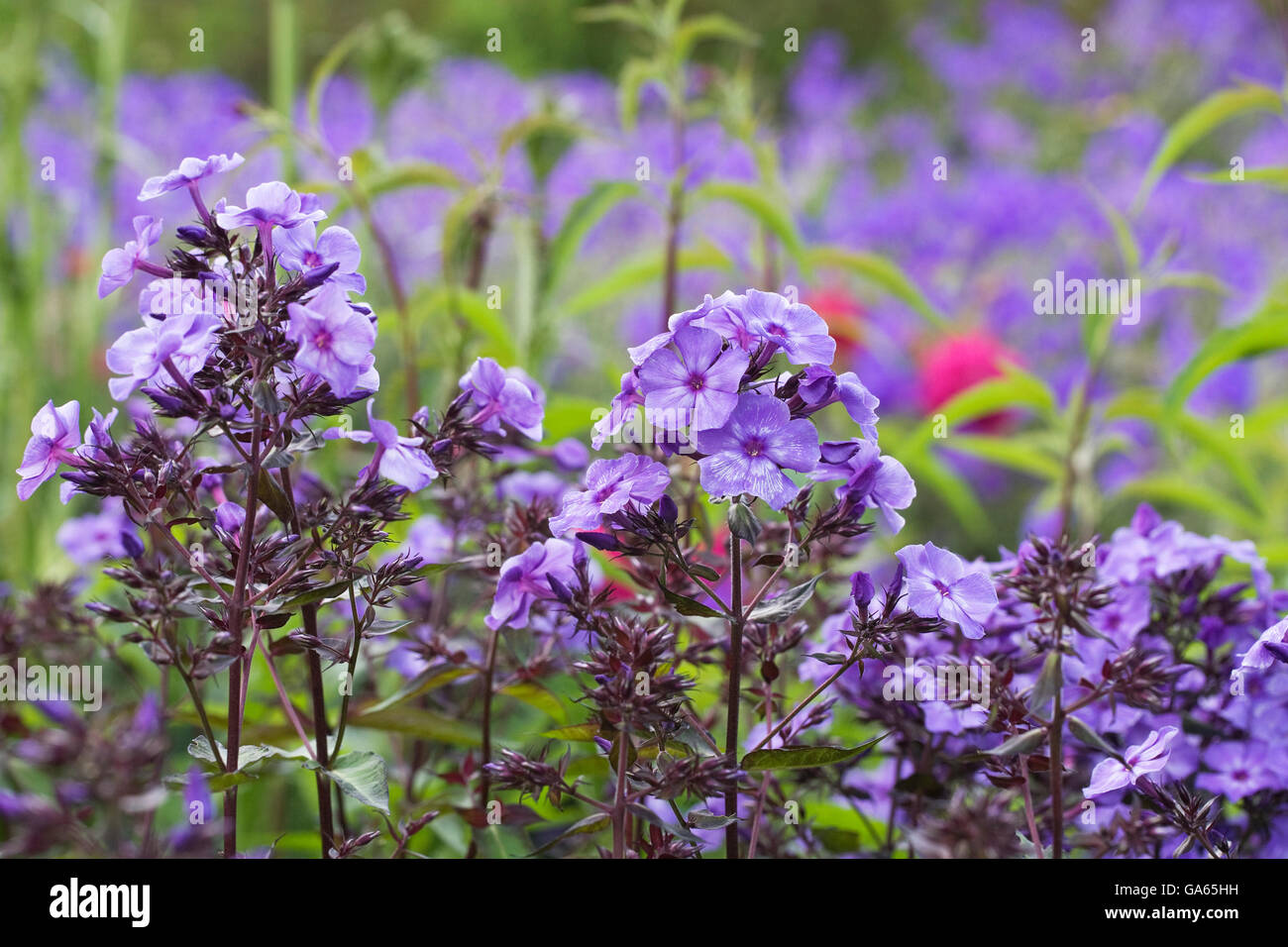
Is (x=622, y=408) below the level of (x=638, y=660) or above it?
above

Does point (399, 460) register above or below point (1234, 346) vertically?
below

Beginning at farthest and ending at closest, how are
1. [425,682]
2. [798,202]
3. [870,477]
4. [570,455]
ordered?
1. [798,202]
2. [570,455]
3. [425,682]
4. [870,477]

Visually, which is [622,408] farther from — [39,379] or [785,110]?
[785,110]

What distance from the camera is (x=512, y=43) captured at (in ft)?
15.4

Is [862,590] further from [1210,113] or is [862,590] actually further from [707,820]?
[1210,113]

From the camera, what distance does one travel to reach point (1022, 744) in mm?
886

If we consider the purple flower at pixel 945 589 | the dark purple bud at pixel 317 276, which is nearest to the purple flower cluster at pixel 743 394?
the purple flower at pixel 945 589

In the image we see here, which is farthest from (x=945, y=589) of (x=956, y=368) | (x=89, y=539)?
(x=956, y=368)

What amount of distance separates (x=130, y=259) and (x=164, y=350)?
14 centimetres

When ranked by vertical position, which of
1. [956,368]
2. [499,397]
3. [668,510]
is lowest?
[668,510]

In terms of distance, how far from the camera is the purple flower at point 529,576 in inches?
34.7

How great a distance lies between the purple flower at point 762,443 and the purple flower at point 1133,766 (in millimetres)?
334
